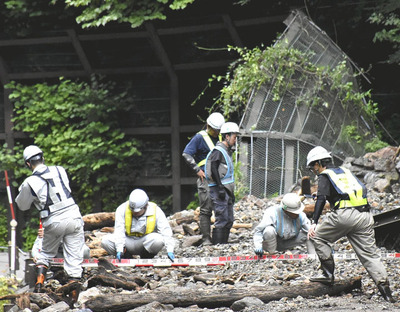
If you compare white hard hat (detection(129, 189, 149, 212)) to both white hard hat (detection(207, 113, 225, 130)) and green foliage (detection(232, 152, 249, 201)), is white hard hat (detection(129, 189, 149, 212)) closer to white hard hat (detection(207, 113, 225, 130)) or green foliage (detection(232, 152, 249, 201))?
white hard hat (detection(207, 113, 225, 130))

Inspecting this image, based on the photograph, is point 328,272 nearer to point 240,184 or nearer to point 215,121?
point 215,121

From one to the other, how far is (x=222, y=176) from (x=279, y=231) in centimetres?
145

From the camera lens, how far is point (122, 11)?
15.3 metres

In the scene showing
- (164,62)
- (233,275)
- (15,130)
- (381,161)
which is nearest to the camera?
(233,275)

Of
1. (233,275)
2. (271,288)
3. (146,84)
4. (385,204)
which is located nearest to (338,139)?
(385,204)

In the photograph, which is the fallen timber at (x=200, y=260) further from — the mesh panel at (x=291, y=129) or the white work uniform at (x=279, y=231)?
the mesh panel at (x=291, y=129)

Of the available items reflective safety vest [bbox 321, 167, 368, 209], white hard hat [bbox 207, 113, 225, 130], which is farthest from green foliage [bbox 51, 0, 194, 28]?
reflective safety vest [bbox 321, 167, 368, 209]

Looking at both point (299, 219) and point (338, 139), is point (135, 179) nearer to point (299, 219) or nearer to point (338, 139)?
point (338, 139)

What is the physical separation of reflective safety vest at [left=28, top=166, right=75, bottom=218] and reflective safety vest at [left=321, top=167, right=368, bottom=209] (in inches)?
114

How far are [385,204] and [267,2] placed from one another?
4.88 meters

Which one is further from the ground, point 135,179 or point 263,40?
point 263,40

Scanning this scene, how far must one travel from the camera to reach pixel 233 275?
912cm

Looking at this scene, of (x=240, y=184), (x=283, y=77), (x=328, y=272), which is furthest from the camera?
(x=283, y=77)

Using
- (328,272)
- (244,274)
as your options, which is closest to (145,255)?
(244,274)
